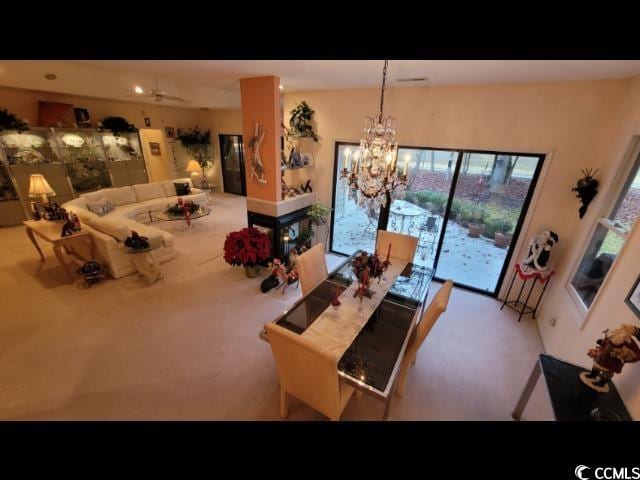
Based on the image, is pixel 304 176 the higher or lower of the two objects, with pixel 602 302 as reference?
higher

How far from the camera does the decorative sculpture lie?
3309mm

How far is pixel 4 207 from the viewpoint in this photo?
4.94 m

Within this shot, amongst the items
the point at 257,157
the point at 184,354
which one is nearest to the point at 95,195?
the point at 257,157

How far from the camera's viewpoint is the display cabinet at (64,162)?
4.87 metres

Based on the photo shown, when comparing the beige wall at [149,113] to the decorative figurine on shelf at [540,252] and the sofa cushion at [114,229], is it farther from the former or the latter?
the decorative figurine on shelf at [540,252]

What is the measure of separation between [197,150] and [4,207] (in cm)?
444

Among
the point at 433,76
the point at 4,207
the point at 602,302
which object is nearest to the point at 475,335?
the point at 602,302

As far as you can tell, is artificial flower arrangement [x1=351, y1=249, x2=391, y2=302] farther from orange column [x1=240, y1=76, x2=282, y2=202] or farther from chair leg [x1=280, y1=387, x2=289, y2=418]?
orange column [x1=240, y1=76, x2=282, y2=202]

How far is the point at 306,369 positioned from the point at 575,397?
1.61 metres

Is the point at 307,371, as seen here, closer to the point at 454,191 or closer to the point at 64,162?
the point at 454,191

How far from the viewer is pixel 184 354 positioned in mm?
2402
